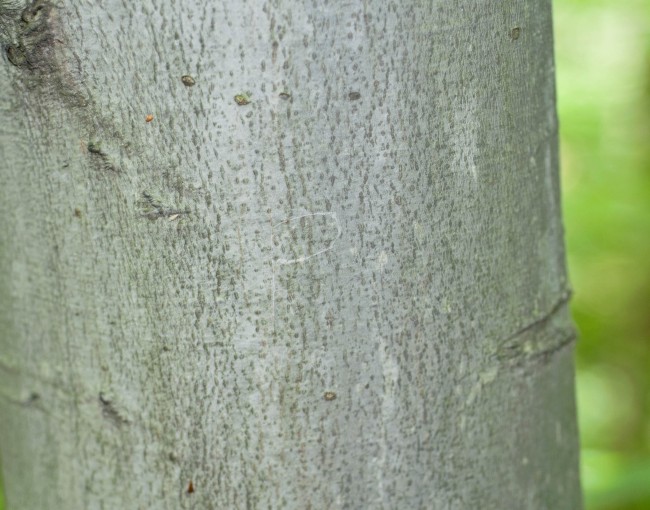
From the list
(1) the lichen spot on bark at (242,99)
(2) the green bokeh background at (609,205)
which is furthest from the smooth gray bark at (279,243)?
(2) the green bokeh background at (609,205)

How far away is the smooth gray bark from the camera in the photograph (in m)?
0.51

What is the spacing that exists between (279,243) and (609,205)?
2868 mm

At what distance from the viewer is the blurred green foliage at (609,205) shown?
3160mm

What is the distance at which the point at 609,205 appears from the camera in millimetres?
3094

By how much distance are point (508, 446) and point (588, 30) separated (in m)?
3.19

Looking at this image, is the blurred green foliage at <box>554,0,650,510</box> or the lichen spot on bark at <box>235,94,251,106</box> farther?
the blurred green foliage at <box>554,0,650,510</box>

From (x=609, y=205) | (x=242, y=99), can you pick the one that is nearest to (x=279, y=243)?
(x=242, y=99)

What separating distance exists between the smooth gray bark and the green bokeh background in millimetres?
2703

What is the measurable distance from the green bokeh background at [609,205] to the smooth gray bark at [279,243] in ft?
8.87

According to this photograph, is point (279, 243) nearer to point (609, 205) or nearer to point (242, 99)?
point (242, 99)

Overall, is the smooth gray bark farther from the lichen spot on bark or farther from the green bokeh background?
the green bokeh background

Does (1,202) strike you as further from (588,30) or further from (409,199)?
(588,30)

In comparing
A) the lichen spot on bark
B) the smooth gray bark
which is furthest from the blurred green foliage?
the lichen spot on bark

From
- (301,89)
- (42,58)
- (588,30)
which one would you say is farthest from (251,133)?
(588,30)
